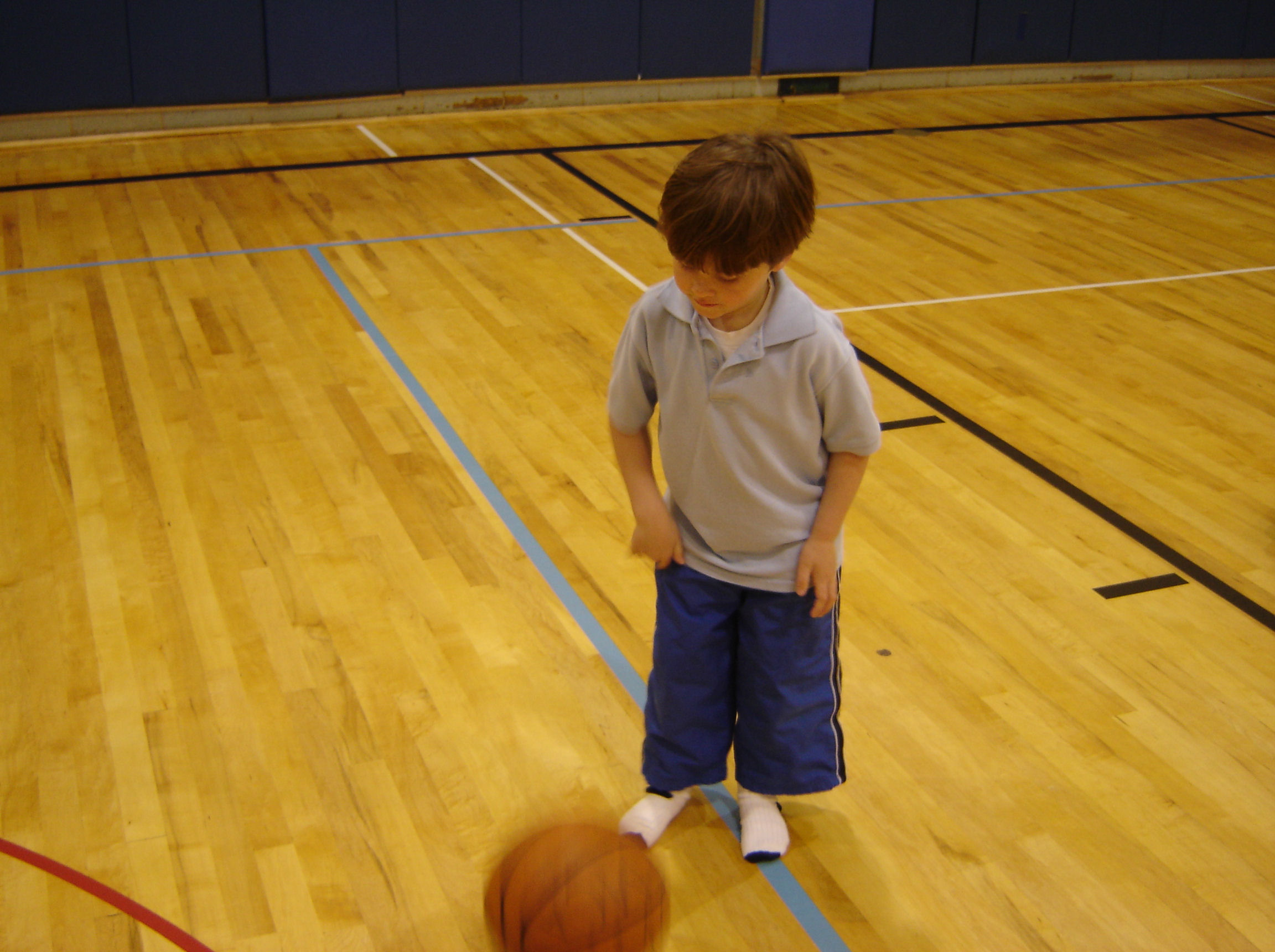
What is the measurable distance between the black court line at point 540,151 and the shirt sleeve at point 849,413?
503 centimetres

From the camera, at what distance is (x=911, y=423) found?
356 cm

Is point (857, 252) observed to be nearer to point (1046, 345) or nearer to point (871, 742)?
point (1046, 345)

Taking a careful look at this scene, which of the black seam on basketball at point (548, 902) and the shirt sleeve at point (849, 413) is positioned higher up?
the shirt sleeve at point (849, 413)

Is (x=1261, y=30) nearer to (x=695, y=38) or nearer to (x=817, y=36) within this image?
(x=817, y=36)

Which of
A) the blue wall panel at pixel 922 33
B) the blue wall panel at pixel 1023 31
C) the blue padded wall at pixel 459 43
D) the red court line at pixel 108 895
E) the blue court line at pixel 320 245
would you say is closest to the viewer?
the red court line at pixel 108 895

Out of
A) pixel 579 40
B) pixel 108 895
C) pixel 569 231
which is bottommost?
pixel 108 895

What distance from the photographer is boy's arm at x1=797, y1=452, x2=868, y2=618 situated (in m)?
1.67

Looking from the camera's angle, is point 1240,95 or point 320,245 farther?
point 1240,95

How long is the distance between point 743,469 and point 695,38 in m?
6.85

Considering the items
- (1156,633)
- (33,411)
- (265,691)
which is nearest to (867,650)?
(1156,633)

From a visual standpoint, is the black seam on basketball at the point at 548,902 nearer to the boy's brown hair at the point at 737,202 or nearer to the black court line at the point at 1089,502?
the boy's brown hair at the point at 737,202

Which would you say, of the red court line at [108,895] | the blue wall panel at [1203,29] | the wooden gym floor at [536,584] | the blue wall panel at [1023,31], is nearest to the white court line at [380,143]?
the wooden gym floor at [536,584]

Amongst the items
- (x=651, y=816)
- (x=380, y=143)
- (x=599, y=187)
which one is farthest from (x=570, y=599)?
(x=380, y=143)

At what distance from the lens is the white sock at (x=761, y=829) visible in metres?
1.98
